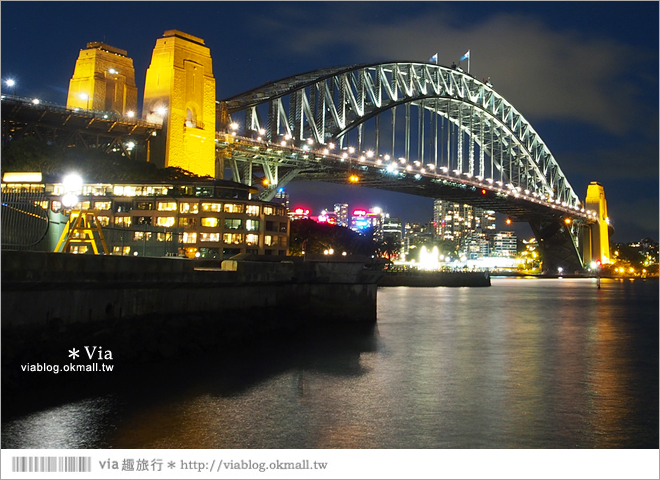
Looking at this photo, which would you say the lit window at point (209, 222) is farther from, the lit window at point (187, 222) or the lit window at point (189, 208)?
the lit window at point (189, 208)

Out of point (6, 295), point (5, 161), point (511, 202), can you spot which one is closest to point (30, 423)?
point (6, 295)

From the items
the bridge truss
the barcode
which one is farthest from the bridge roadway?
the barcode

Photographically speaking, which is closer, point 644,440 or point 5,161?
point 644,440

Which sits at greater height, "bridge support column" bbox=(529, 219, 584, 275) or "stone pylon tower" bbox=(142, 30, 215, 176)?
"stone pylon tower" bbox=(142, 30, 215, 176)

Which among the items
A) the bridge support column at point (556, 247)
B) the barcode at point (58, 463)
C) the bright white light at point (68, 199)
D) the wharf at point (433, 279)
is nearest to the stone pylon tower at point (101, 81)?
the bright white light at point (68, 199)

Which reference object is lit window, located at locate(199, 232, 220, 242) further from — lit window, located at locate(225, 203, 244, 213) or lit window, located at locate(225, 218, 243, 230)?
lit window, located at locate(225, 203, 244, 213)

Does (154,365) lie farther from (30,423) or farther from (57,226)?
(57,226)
